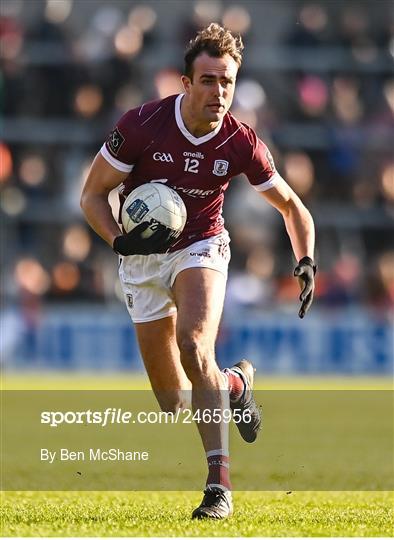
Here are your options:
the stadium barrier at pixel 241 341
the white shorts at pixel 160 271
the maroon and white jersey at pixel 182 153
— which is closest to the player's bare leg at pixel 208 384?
the white shorts at pixel 160 271

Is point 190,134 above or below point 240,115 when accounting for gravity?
below

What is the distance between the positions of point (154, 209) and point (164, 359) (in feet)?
3.62

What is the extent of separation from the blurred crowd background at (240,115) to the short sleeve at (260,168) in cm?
1004

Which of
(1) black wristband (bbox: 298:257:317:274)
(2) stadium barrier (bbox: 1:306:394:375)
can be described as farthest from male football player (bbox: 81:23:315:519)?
(2) stadium barrier (bbox: 1:306:394:375)

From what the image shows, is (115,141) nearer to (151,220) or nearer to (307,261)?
(151,220)

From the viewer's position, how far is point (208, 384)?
6688 millimetres

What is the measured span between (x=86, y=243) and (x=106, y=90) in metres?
2.32

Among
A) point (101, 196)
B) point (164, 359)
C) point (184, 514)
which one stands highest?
point (101, 196)

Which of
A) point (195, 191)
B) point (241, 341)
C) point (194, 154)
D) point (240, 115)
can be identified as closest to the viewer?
point (194, 154)

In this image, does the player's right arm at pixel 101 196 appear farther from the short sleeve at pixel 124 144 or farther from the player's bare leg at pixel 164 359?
the player's bare leg at pixel 164 359

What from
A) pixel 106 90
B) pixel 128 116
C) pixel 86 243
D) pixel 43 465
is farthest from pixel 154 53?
pixel 128 116

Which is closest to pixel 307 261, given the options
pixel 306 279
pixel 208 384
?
pixel 306 279

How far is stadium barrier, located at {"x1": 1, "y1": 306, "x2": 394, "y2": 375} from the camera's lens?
17.0 metres

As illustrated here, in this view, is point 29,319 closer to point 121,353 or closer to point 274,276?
point 121,353
